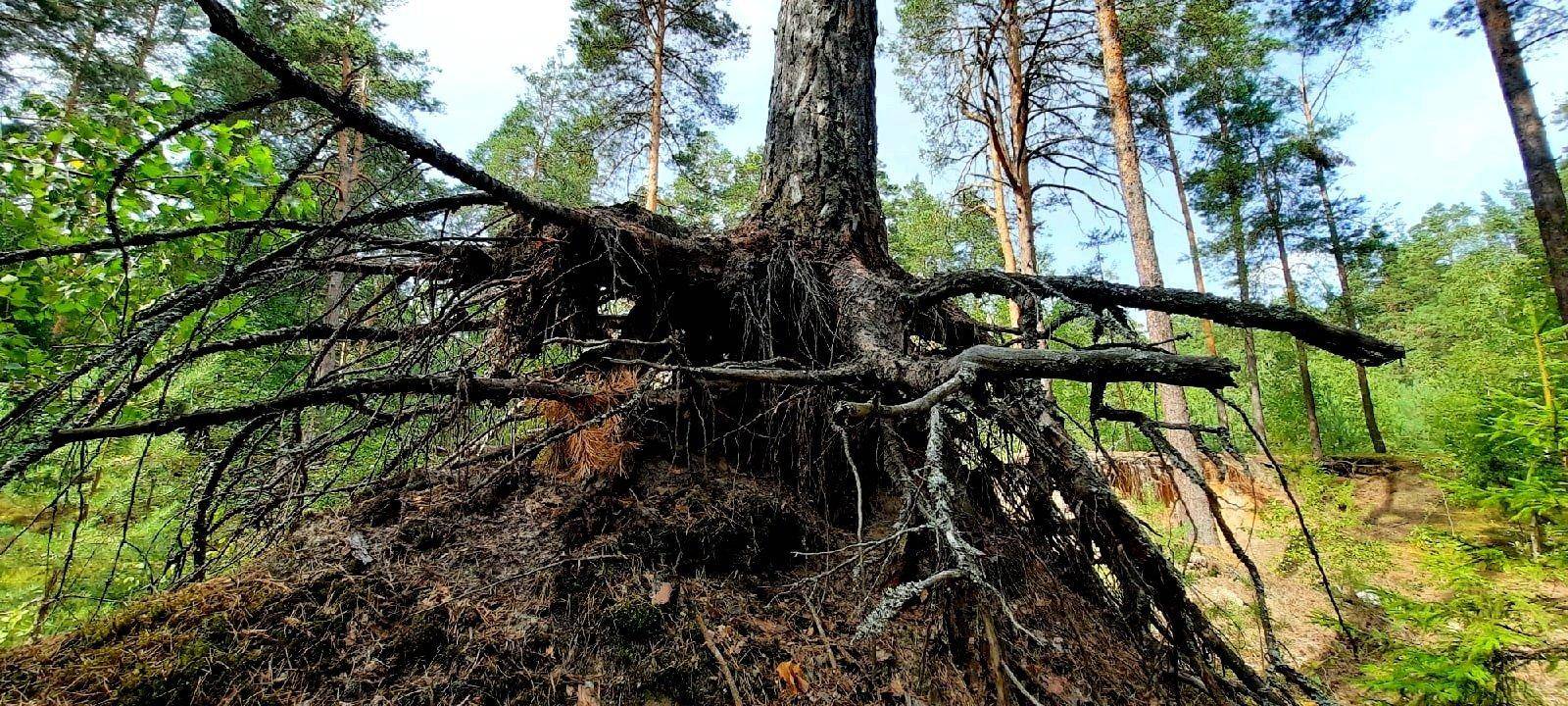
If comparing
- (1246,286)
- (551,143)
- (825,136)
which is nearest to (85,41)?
(551,143)

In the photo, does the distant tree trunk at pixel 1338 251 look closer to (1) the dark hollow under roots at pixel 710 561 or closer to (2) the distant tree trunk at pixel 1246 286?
(2) the distant tree trunk at pixel 1246 286

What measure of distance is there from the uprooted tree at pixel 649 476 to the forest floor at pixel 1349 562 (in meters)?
2.35

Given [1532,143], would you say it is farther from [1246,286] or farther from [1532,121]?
[1246,286]

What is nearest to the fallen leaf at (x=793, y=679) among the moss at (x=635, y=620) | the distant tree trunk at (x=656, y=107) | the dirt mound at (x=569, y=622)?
the dirt mound at (x=569, y=622)

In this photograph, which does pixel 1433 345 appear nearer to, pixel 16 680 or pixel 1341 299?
pixel 1341 299

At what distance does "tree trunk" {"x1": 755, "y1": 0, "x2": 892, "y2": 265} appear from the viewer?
241 cm

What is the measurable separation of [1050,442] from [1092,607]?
0.75 metres

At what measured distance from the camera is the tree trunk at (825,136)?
2406mm

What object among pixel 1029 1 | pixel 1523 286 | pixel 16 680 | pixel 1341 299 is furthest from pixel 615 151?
pixel 1341 299

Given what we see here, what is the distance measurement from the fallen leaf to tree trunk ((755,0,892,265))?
5.33ft

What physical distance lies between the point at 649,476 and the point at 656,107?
9.94 meters

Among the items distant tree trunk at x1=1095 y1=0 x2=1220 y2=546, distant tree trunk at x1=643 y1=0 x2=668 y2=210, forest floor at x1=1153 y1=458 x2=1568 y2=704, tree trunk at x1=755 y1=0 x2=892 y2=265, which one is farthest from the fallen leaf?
distant tree trunk at x1=643 y1=0 x2=668 y2=210

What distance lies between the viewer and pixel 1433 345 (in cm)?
1566

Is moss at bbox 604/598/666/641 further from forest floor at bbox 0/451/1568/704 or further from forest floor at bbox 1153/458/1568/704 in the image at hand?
forest floor at bbox 1153/458/1568/704
